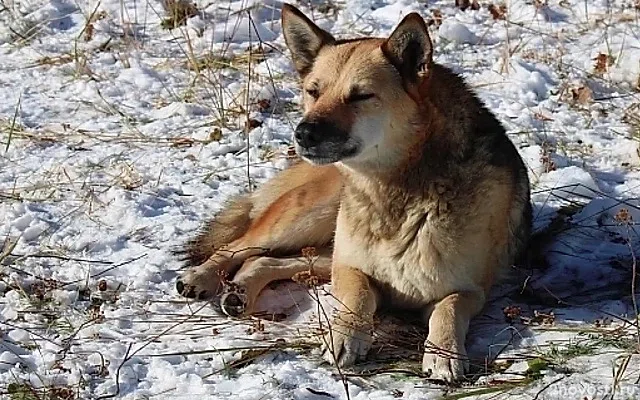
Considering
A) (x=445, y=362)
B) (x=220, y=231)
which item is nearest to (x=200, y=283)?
(x=220, y=231)

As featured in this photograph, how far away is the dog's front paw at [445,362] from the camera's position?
137 inches

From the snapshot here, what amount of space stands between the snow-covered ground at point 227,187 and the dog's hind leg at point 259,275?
8cm

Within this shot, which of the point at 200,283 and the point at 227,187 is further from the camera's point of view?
the point at 227,187

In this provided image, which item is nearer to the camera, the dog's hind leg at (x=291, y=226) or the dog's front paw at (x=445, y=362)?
the dog's front paw at (x=445, y=362)

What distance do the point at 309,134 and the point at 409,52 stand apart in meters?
0.57

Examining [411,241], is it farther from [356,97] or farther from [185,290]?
[185,290]

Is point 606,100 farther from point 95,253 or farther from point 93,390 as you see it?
point 93,390

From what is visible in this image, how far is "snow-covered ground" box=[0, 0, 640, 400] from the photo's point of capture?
3596mm

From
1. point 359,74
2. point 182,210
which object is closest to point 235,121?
point 182,210

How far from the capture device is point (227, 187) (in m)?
5.50

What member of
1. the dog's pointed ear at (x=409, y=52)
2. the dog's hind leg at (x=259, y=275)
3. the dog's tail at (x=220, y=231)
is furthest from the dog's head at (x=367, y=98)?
the dog's tail at (x=220, y=231)

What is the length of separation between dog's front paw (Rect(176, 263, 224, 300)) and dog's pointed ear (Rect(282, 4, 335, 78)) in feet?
3.32

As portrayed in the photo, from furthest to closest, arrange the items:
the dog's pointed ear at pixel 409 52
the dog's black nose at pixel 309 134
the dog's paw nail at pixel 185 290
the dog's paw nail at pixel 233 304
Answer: the dog's paw nail at pixel 185 290
the dog's paw nail at pixel 233 304
the dog's pointed ear at pixel 409 52
the dog's black nose at pixel 309 134

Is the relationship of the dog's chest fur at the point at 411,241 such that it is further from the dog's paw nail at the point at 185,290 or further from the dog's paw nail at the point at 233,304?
the dog's paw nail at the point at 185,290
